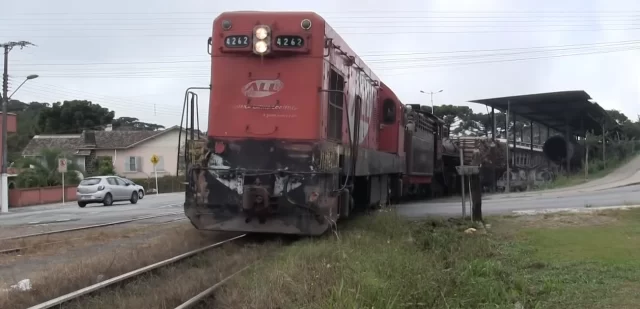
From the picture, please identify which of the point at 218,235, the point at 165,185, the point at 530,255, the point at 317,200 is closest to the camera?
the point at 530,255

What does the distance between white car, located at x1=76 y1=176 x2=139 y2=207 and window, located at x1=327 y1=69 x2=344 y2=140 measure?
2086cm

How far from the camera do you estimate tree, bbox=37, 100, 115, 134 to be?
249 feet

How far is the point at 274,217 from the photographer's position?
10227mm

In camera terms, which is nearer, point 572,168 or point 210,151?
point 210,151

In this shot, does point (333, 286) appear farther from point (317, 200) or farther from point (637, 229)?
point (637, 229)

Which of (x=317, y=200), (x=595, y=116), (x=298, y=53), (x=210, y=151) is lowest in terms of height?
(x=317, y=200)

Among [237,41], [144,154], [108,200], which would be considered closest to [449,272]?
[237,41]

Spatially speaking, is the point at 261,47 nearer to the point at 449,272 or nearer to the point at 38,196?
the point at 449,272

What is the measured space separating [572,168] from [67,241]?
42686 mm

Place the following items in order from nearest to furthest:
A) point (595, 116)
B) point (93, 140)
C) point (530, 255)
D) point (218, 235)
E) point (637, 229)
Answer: point (530, 255)
point (637, 229)
point (218, 235)
point (595, 116)
point (93, 140)

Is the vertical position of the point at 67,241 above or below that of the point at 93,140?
below

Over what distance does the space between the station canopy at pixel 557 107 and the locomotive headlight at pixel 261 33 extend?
98.7 feet

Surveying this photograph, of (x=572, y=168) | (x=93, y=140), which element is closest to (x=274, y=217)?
(x=572, y=168)

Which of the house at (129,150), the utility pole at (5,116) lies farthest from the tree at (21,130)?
the utility pole at (5,116)
